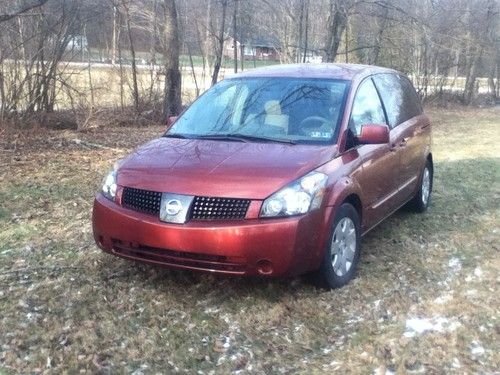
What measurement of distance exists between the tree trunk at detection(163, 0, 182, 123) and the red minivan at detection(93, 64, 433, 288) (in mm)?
8693

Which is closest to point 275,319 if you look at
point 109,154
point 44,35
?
point 109,154

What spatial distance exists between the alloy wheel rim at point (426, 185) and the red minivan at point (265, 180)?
3.86ft

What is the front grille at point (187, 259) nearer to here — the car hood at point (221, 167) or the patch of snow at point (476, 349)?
the car hood at point (221, 167)

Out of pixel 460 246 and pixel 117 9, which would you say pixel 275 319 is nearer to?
pixel 460 246

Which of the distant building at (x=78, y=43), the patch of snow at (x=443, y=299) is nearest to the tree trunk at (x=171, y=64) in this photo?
the distant building at (x=78, y=43)

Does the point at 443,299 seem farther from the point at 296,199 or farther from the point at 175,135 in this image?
the point at 175,135

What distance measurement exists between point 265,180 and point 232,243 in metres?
0.48

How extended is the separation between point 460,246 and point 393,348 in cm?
237

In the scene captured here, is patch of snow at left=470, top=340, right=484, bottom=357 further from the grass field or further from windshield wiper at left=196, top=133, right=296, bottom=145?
windshield wiper at left=196, top=133, right=296, bottom=145

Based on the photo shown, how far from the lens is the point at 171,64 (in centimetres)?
1430

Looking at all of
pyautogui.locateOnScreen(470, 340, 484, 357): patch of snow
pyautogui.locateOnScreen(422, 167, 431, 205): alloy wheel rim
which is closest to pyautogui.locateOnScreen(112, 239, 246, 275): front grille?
pyautogui.locateOnScreen(470, 340, 484, 357): patch of snow

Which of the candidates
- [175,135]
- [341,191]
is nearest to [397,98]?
[341,191]

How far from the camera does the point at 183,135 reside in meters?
5.17

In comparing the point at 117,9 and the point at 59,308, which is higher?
the point at 117,9
